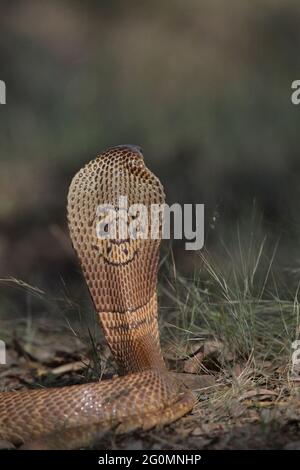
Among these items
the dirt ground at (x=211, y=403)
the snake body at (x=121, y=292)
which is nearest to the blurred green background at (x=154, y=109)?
the dirt ground at (x=211, y=403)

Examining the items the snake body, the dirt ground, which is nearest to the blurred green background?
the dirt ground

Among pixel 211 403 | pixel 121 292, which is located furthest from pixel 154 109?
pixel 211 403

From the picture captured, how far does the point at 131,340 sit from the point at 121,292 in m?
0.17

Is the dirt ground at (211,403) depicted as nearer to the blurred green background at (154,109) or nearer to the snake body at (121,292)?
the snake body at (121,292)

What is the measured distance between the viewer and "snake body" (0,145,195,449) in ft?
12.5

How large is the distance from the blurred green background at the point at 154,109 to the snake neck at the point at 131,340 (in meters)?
1.21

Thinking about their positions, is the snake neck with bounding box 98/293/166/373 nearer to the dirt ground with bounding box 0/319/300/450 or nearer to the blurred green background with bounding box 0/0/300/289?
the dirt ground with bounding box 0/319/300/450

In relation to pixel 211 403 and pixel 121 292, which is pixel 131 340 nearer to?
pixel 121 292

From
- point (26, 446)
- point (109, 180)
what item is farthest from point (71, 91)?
point (26, 446)

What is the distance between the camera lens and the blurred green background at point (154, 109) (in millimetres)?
6867

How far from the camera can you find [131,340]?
4027mm

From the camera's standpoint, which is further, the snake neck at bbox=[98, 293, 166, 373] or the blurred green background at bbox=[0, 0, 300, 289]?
the blurred green background at bbox=[0, 0, 300, 289]
